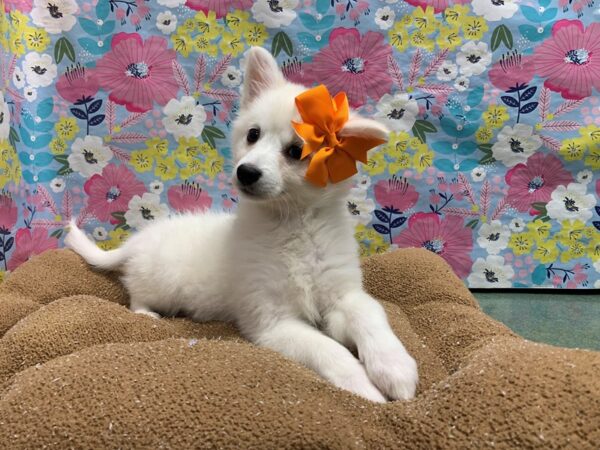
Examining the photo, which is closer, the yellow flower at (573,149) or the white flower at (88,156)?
the yellow flower at (573,149)

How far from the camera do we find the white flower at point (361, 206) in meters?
2.61

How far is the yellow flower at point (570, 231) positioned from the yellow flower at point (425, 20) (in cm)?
121

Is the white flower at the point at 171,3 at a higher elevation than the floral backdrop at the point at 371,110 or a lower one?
higher

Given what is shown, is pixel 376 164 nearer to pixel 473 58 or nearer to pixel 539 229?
pixel 473 58

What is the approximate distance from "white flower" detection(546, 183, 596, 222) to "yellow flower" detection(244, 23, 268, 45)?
1.68 meters

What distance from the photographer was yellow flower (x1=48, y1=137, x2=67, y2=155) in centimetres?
257

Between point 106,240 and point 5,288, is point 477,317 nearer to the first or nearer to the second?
point 5,288

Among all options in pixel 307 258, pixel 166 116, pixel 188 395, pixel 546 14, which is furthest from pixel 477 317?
pixel 166 116

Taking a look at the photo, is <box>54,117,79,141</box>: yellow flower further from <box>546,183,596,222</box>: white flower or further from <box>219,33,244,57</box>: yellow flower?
<box>546,183,596,222</box>: white flower

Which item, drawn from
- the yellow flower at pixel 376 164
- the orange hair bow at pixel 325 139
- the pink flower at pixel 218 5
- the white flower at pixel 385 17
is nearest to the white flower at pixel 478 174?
the yellow flower at pixel 376 164

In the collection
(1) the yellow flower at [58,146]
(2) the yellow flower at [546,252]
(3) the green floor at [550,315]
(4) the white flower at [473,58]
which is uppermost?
(4) the white flower at [473,58]

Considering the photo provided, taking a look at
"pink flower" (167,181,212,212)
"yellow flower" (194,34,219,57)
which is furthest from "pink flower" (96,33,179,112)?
"pink flower" (167,181,212,212)

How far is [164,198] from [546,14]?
7.05 ft

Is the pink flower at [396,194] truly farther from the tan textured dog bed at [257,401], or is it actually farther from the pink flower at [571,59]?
the tan textured dog bed at [257,401]
